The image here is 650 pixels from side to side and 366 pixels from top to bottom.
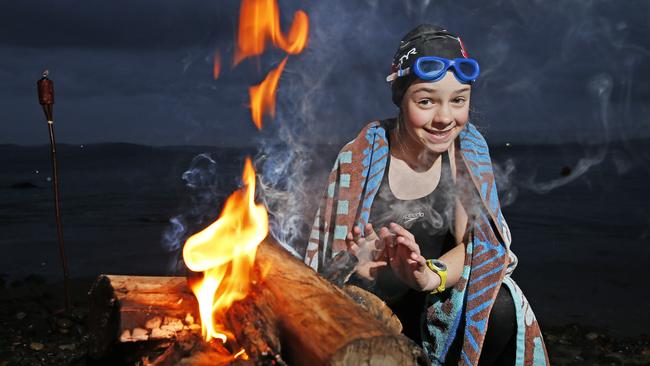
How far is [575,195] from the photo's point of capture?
61.0 feet

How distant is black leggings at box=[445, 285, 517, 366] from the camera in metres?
4.05

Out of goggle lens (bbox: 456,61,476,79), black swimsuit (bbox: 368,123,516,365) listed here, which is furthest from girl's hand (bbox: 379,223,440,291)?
goggle lens (bbox: 456,61,476,79)

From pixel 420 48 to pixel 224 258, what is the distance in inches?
75.5

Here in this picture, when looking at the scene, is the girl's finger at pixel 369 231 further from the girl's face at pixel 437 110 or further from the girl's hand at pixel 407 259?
the girl's face at pixel 437 110

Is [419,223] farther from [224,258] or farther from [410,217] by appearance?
[224,258]

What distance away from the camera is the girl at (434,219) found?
3.99 m

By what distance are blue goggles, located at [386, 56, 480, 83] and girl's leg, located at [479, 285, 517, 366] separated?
1479mm

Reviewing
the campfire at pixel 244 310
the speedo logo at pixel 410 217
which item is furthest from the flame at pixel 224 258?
the speedo logo at pixel 410 217

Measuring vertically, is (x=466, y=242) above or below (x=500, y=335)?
above

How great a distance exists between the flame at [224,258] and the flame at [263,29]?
4.44 ft

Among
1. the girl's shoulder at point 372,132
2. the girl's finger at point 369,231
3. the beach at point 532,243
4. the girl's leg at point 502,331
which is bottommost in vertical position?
the beach at point 532,243

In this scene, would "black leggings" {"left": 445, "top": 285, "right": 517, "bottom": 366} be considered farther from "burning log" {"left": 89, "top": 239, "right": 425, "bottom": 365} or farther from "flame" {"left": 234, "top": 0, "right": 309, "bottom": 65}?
"flame" {"left": 234, "top": 0, "right": 309, "bottom": 65}

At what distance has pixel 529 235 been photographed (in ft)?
41.5


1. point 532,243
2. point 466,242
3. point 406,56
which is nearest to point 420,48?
point 406,56
